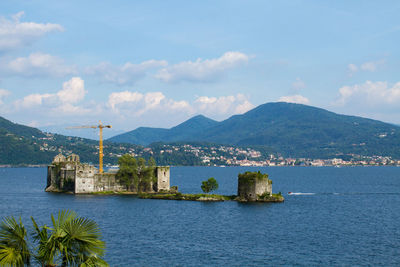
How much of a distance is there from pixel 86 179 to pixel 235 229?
187 feet

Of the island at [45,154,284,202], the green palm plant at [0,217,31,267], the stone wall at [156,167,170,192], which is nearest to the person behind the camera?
the green palm plant at [0,217,31,267]

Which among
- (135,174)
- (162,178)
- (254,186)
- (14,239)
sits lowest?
(254,186)

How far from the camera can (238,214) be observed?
8431cm

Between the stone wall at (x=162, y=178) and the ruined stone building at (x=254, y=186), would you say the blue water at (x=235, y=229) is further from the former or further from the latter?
the stone wall at (x=162, y=178)

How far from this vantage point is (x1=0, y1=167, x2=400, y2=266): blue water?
51406 mm

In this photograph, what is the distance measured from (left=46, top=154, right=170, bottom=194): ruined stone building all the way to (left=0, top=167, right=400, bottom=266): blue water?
617 cm

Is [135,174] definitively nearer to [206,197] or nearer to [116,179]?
[116,179]

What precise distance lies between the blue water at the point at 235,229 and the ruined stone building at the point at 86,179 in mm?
6173

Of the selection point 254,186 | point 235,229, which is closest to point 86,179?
point 254,186

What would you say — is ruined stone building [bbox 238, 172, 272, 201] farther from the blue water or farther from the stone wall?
the stone wall

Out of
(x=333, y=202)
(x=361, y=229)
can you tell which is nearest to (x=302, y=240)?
(x=361, y=229)

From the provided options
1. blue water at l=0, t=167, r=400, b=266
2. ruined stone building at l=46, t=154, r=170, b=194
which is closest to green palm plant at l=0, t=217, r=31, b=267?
blue water at l=0, t=167, r=400, b=266

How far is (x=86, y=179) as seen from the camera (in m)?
116

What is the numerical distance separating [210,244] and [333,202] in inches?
2386
